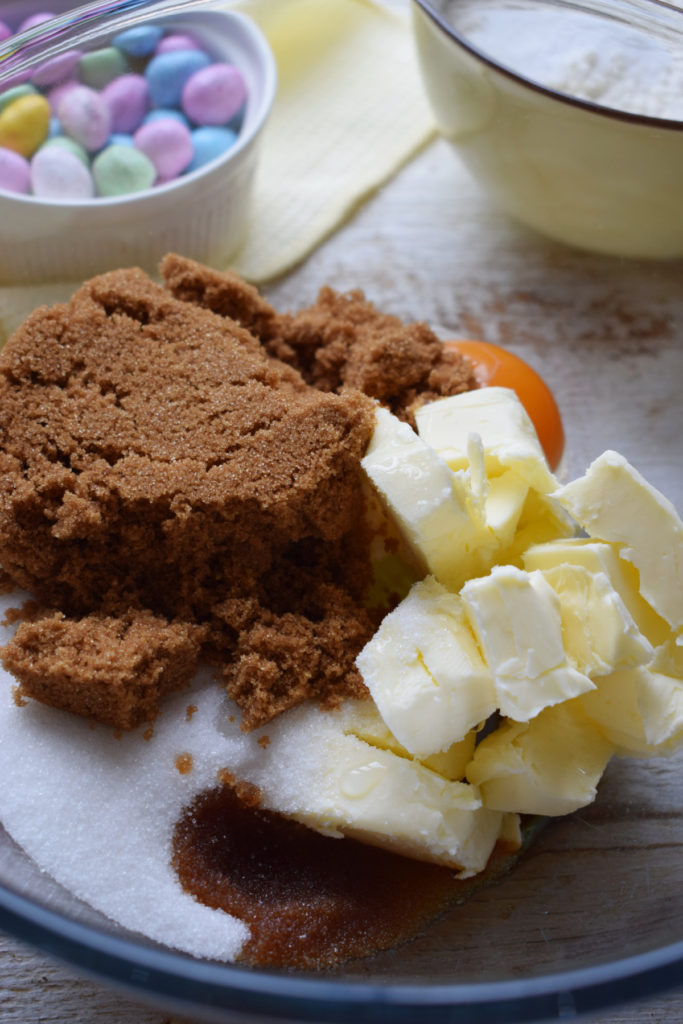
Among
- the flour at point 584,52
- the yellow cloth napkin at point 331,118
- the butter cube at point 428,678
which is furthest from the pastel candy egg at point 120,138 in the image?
the butter cube at point 428,678

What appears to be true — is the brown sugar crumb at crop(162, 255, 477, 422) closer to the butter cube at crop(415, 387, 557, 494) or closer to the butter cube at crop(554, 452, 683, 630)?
the butter cube at crop(415, 387, 557, 494)

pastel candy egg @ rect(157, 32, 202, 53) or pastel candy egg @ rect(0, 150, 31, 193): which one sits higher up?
pastel candy egg @ rect(157, 32, 202, 53)

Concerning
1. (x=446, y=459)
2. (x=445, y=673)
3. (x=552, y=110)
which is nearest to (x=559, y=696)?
(x=445, y=673)

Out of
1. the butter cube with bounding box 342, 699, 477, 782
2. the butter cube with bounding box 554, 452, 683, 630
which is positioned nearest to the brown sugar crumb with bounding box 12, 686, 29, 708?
the butter cube with bounding box 342, 699, 477, 782

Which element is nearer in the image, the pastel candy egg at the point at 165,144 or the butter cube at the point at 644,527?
the butter cube at the point at 644,527

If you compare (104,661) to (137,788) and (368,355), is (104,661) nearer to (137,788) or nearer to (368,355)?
(137,788)

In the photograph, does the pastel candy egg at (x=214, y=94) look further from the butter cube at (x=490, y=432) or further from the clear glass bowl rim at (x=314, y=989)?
the clear glass bowl rim at (x=314, y=989)

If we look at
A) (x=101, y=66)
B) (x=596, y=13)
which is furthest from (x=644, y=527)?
(x=101, y=66)

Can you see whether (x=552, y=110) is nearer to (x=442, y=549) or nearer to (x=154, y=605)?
(x=442, y=549)
